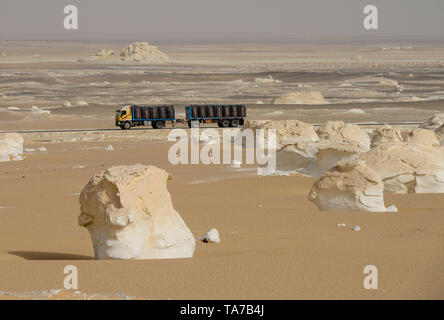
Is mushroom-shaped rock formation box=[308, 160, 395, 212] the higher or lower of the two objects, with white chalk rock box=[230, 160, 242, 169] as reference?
higher

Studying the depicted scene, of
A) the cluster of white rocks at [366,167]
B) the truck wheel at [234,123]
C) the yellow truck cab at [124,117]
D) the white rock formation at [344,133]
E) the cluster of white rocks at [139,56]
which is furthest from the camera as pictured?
the cluster of white rocks at [139,56]

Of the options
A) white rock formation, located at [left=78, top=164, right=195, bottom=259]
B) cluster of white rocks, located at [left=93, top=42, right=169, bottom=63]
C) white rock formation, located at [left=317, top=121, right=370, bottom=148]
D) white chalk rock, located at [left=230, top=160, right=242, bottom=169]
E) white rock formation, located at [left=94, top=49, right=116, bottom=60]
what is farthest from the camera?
white rock formation, located at [left=94, top=49, right=116, bottom=60]

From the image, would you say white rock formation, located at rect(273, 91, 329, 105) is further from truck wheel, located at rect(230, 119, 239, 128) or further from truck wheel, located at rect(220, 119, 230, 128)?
truck wheel, located at rect(220, 119, 230, 128)

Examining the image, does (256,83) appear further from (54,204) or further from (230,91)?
(54,204)

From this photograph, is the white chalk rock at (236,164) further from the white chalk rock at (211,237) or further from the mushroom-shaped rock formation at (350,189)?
the white chalk rock at (211,237)

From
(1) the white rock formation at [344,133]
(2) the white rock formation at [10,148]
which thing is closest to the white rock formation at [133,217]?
(1) the white rock formation at [344,133]

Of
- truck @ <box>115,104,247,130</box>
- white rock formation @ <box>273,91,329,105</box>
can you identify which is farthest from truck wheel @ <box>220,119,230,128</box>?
white rock formation @ <box>273,91,329,105</box>

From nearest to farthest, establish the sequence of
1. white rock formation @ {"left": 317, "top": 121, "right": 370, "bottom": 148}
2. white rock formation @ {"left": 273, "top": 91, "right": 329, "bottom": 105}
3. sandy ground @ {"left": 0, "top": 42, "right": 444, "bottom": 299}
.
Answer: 1. sandy ground @ {"left": 0, "top": 42, "right": 444, "bottom": 299}
2. white rock formation @ {"left": 317, "top": 121, "right": 370, "bottom": 148}
3. white rock formation @ {"left": 273, "top": 91, "right": 329, "bottom": 105}

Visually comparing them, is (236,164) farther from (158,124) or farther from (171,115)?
(158,124)
